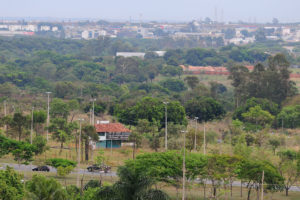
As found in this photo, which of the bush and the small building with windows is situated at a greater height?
the bush

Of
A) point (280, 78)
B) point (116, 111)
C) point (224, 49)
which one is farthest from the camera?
point (224, 49)

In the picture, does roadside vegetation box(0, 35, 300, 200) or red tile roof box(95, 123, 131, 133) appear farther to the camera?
red tile roof box(95, 123, 131, 133)

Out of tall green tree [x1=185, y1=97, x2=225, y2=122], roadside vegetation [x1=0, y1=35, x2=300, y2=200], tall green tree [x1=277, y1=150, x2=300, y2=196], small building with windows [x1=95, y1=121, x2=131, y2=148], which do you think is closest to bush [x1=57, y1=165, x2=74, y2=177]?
roadside vegetation [x1=0, y1=35, x2=300, y2=200]

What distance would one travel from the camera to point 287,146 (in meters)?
48.8

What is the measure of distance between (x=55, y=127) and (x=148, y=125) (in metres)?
7.65

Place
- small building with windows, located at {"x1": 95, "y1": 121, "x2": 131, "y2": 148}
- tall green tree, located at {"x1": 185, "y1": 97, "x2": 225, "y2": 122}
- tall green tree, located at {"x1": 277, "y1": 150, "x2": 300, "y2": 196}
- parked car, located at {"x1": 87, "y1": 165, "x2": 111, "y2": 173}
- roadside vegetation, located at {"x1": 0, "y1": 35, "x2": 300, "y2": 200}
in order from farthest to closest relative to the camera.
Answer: tall green tree, located at {"x1": 185, "y1": 97, "x2": 225, "y2": 122} → small building with windows, located at {"x1": 95, "y1": 121, "x2": 131, "y2": 148} → parked car, located at {"x1": 87, "y1": 165, "x2": 111, "y2": 173} → tall green tree, located at {"x1": 277, "y1": 150, "x2": 300, "y2": 196} → roadside vegetation, located at {"x1": 0, "y1": 35, "x2": 300, "y2": 200}

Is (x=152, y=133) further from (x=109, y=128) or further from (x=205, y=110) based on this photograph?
(x=205, y=110)

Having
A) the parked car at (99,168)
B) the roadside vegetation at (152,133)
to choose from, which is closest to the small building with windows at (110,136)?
the roadside vegetation at (152,133)

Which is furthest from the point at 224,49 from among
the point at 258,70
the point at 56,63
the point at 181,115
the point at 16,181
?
the point at 16,181

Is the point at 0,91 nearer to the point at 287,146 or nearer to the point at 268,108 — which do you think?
the point at 268,108

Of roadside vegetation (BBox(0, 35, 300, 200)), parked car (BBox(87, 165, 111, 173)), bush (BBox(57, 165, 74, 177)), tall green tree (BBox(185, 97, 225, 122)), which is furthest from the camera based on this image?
tall green tree (BBox(185, 97, 225, 122))

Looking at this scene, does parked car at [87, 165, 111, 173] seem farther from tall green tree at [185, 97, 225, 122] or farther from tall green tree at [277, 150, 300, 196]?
tall green tree at [185, 97, 225, 122]

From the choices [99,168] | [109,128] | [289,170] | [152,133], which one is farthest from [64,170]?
[152,133]

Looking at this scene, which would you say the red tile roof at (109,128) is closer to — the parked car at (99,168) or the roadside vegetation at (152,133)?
the roadside vegetation at (152,133)
